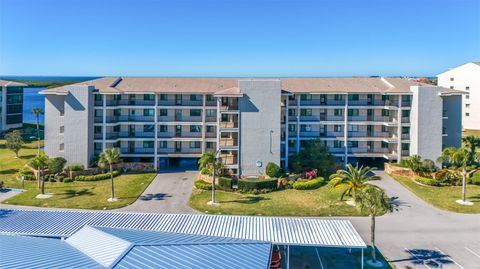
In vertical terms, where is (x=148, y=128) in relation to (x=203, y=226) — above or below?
above

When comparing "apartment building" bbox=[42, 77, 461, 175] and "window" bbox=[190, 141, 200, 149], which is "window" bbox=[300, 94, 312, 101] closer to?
"apartment building" bbox=[42, 77, 461, 175]

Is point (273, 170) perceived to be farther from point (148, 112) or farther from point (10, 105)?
point (10, 105)

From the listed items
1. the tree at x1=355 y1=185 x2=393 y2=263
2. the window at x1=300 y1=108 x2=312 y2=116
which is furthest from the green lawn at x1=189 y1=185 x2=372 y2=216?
the window at x1=300 y1=108 x2=312 y2=116

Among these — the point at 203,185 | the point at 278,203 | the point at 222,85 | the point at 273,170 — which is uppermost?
the point at 222,85

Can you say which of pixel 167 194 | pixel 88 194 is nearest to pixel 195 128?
pixel 167 194

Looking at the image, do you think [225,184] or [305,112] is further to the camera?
[305,112]

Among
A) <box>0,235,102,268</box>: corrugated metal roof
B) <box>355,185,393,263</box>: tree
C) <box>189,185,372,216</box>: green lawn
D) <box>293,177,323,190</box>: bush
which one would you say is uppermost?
<box>355,185,393,263</box>: tree
